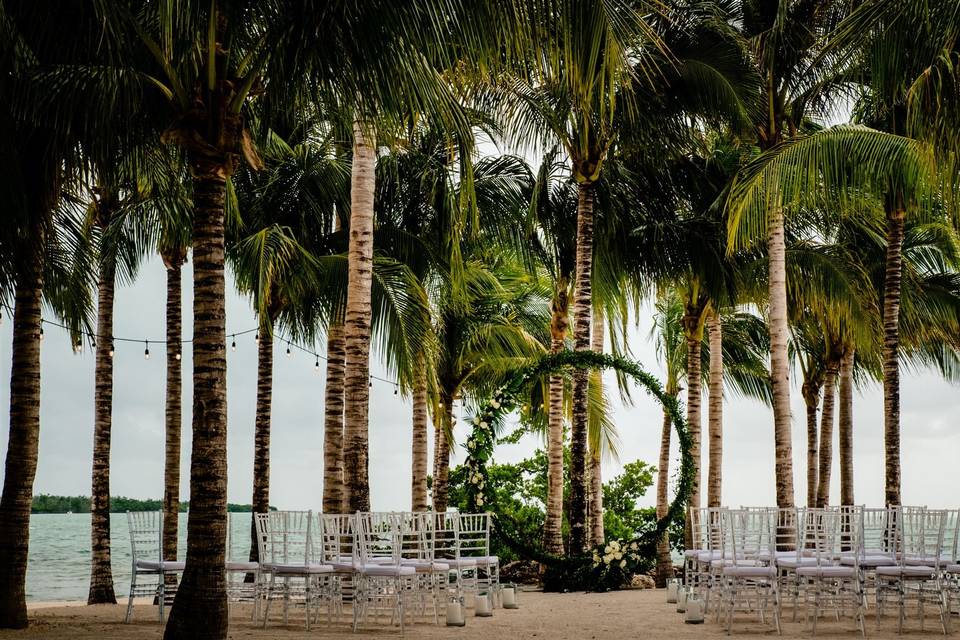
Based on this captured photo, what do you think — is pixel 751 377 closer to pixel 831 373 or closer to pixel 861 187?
pixel 831 373

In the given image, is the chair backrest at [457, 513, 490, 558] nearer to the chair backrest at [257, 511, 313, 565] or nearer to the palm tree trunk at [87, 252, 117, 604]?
the chair backrest at [257, 511, 313, 565]

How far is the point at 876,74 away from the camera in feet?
29.9

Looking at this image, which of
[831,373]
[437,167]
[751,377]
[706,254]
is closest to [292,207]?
[437,167]

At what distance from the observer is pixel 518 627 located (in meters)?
10.2

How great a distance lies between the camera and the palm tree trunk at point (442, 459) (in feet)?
66.7

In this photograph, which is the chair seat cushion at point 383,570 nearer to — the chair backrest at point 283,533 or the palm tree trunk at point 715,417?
the chair backrest at point 283,533

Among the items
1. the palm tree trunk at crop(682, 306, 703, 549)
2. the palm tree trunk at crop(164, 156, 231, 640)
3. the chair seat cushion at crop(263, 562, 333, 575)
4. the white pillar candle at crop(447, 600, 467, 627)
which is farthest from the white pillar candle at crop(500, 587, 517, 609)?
the palm tree trunk at crop(682, 306, 703, 549)

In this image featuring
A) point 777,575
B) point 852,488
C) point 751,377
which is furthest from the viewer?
point 751,377

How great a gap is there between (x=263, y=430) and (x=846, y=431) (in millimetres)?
11739

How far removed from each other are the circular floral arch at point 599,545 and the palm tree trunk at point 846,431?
680 centimetres

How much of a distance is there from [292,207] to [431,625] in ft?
25.1

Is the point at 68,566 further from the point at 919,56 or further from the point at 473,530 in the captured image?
the point at 919,56

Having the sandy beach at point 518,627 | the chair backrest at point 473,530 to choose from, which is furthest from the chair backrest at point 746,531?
the chair backrest at point 473,530

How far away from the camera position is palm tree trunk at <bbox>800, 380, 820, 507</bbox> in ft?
79.0
